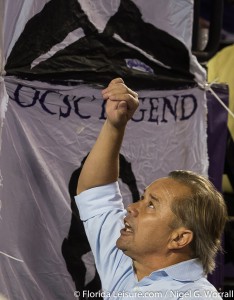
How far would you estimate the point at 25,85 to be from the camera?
6.09 ft

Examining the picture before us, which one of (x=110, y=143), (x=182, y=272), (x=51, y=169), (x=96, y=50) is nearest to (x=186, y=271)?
(x=182, y=272)

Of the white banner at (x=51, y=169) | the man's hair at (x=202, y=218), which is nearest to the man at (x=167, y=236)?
the man's hair at (x=202, y=218)

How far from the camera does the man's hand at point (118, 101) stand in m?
1.48

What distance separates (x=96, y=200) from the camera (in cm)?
157

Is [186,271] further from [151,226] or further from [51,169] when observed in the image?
[51,169]

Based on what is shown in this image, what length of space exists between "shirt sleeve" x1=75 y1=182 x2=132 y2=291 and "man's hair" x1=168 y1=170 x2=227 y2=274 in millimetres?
191

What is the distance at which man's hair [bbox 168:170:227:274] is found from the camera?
1425 mm

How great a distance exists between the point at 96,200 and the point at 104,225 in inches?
2.6

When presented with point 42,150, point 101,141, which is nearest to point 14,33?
point 42,150

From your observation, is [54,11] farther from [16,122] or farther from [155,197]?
[155,197]

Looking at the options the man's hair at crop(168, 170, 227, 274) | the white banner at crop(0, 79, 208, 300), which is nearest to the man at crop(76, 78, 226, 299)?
the man's hair at crop(168, 170, 227, 274)

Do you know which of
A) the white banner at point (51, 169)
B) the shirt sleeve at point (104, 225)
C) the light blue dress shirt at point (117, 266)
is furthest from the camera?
the white banner at point (51, 169)

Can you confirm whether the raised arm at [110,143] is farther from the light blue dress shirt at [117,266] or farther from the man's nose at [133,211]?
the man's nose at [133,211]

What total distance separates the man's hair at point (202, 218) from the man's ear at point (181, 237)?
0.01m
